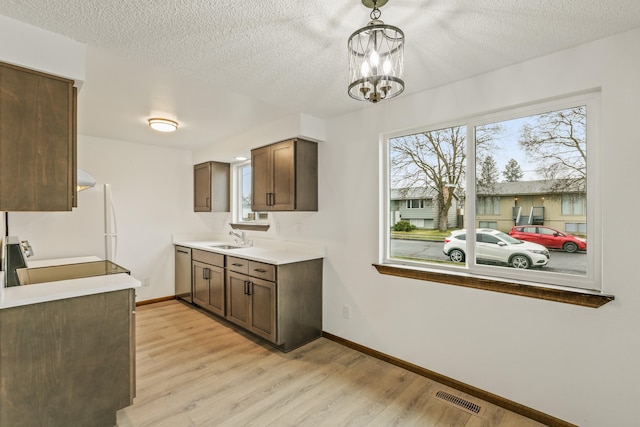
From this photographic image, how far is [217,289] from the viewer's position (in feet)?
12.0

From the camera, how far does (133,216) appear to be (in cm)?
429

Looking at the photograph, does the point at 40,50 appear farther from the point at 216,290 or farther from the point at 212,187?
the point at 212,187

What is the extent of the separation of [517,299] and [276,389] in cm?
184

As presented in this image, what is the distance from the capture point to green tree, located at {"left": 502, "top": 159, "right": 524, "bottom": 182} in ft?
7.13

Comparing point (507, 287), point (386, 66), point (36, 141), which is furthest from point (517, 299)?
point (36, 141)

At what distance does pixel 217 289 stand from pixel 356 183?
212cm

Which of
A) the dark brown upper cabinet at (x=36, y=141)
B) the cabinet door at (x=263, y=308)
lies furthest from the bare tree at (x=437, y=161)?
the dark brown upper cabinet at (x=36, y=141)

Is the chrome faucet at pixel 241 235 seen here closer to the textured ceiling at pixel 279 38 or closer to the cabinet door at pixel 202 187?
the cabinet door at pixel 202 187

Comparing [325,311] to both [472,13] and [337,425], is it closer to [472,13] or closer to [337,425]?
[337,425]

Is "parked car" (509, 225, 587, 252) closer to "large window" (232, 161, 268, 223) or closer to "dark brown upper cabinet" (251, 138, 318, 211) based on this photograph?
"dark brown upper cabinet" (251, 138, 318, 211)

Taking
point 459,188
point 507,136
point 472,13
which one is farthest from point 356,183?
point 472,13

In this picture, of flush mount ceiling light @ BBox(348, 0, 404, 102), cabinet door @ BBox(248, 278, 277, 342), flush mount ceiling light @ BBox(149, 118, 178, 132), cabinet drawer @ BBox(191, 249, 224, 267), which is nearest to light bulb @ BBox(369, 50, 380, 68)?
flush mount ceiling light @ BBox(348, 0, 404, 102)

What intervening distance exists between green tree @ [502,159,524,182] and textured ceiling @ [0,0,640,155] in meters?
0.69

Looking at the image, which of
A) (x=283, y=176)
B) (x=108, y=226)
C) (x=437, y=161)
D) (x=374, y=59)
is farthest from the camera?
(x=108, y=226)
